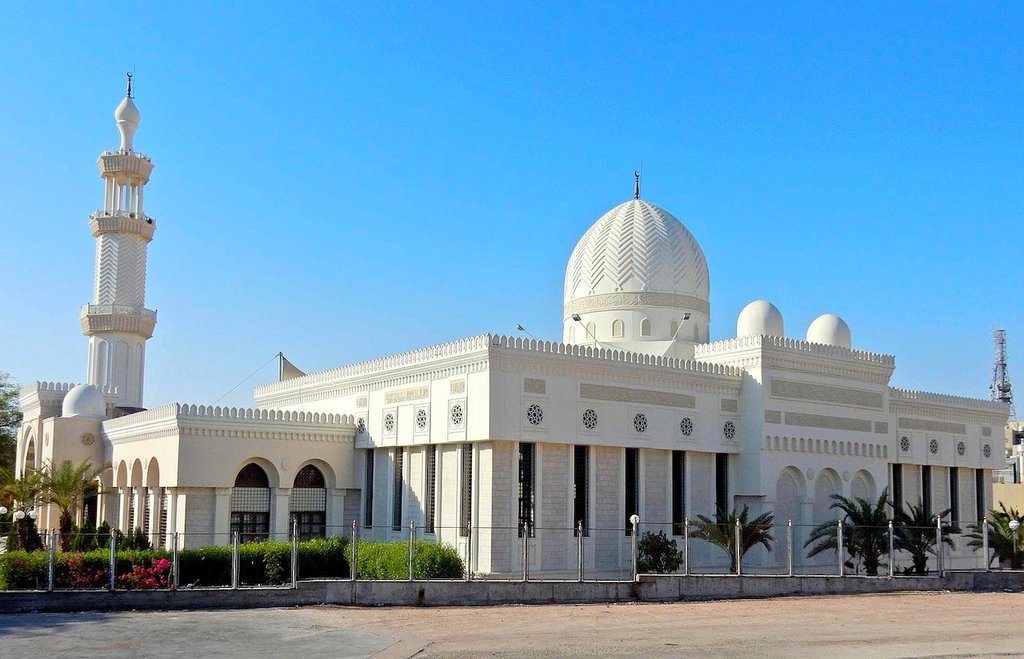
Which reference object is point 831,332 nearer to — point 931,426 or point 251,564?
point 931,426

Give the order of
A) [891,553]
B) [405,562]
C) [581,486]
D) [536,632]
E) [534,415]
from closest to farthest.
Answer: [536,632]
[405,562]
[891,553]
[534,415]
[581,486]

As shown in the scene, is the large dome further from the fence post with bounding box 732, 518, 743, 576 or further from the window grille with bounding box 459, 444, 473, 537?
the fence post with bounding box 732, 518, 743, 576

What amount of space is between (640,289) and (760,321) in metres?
3.53

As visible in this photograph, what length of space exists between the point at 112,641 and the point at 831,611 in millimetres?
11469

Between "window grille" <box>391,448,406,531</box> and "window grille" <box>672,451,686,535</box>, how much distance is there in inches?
260

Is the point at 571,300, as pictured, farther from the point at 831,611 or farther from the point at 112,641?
the point at 112,641

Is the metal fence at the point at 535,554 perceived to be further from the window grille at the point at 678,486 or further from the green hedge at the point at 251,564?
the window grille at the point at 678,486

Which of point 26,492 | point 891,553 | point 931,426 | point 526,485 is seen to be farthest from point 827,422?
point 26,492

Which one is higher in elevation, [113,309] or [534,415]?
[113,309]

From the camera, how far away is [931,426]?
104ft

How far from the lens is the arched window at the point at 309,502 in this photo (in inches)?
1042

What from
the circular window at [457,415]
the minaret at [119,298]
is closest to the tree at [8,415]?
the minaret at [119,298]

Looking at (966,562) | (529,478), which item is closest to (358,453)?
(529,478)

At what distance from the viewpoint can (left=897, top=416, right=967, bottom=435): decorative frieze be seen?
100 ft
